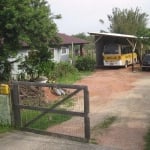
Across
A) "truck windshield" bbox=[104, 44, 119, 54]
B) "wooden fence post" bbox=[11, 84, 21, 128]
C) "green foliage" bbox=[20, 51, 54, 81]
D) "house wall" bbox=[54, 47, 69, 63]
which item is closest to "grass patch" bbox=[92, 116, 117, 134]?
"wooden fence post" bbox=[11, 84, 21, 128]

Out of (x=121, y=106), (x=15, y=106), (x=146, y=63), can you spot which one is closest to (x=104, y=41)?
(x=146, y=63)

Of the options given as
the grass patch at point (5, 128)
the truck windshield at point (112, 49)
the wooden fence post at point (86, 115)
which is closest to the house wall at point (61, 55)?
the truck windshield at point (112, 49)

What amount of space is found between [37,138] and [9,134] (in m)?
0.95

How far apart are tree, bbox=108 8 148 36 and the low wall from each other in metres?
42.1

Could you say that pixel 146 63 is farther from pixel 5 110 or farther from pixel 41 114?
pixel 41 114

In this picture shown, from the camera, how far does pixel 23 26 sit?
52.3 ft

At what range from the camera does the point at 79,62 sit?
107 ft

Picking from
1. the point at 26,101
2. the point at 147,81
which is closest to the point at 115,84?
the point at 147,81

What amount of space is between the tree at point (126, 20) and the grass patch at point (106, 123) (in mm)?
39646

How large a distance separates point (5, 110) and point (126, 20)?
45724 mm

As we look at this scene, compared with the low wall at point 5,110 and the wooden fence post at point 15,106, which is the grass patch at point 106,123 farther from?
the low wall at point 5,110

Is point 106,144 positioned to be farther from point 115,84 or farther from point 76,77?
point 76,77

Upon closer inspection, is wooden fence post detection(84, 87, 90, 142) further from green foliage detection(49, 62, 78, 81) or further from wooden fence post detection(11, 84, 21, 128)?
green foliage detection(49, 62, 78, 81)

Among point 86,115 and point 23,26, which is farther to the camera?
point 23,26
